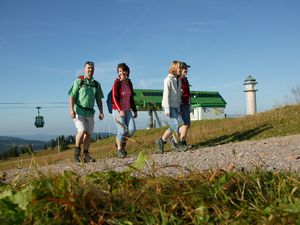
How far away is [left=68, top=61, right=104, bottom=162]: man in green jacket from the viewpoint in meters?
8.21

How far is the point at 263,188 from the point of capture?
5.17 feet

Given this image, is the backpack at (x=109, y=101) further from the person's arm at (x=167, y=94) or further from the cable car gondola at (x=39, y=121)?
the cable car gondola at (x=39, y=121)

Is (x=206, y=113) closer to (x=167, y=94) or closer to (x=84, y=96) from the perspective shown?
(x=167, y=94)

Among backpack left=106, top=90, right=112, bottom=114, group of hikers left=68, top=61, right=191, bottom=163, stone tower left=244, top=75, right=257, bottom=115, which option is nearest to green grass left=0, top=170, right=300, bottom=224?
group of hikers left=68, top=61, right=191, bottom=163

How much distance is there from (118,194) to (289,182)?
65 centimetres

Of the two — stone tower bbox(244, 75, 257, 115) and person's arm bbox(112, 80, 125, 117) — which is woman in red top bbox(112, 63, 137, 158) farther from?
stone tower bbox(244, 75, 257, 115)

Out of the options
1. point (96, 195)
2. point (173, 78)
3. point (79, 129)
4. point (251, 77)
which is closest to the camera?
point (96, 195)

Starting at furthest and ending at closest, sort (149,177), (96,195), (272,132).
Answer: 1. (272,132)
2. (149,177)
3. (96,195)

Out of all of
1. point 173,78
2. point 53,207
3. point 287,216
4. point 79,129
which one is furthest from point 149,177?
point 173,78

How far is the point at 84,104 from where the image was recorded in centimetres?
824

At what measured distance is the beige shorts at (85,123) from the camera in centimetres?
820

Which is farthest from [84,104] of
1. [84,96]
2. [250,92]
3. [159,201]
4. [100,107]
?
[250,92]

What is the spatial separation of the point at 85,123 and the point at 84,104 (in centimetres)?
38

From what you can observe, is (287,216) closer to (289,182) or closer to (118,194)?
(289,182)
